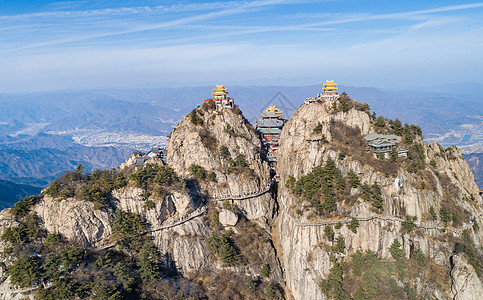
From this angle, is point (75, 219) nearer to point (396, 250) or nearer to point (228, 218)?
point (228, 218)

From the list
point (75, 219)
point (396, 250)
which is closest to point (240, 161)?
point (75, 219)

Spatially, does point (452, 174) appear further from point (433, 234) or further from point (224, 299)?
point (224, 299)

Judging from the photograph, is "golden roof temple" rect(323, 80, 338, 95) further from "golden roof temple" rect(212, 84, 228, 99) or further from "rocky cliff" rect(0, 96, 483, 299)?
"golden roof temple" rect(212, 84, 228, 99)

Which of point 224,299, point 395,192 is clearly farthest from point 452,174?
point 224,299

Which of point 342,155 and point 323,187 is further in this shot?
point 342,155

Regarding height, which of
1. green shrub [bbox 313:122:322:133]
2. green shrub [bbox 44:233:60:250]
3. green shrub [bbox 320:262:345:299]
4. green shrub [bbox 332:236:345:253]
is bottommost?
green shrub [bbox 320:262:345:299]

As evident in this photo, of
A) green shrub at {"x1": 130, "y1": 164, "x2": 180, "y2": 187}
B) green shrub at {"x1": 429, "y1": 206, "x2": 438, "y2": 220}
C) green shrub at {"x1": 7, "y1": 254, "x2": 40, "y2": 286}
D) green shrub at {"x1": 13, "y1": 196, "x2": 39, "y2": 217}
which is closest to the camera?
green shrub at {"x1": 7, "y1": 254, "x2": 40, "y2": 286}

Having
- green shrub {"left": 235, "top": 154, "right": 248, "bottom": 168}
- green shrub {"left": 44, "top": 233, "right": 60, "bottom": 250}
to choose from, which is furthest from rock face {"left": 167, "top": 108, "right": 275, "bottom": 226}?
green shrub {"left": 44, "top": 233, "right": 60, "bottom": 250}
